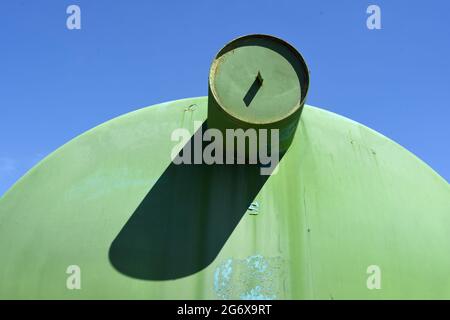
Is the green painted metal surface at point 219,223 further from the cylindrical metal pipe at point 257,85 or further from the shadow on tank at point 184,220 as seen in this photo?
the cylindrical metal pipe at point 257,85

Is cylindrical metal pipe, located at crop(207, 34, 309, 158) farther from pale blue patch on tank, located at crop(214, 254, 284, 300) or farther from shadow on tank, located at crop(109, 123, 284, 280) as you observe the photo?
pale blue patch on tank, located at crop(214, 254, 284, 300)

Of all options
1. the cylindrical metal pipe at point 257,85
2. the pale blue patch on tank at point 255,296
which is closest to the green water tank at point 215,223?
the pale blue patch on tank at point 255,296

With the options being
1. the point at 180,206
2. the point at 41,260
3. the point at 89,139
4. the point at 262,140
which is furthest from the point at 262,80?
the point at 41,260

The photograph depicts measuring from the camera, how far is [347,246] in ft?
8.45

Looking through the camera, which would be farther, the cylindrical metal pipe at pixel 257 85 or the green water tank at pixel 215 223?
the cylindrical metal pipe at pixel 257 85

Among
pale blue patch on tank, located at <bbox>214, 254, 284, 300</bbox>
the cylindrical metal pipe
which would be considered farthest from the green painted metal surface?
the cylindrical metal pipe

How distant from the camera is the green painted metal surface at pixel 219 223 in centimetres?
244

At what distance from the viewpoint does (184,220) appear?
101 inches

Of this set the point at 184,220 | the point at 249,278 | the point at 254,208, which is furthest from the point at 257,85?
Answer: the point at 249,278

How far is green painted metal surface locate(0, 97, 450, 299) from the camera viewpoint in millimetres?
2436
